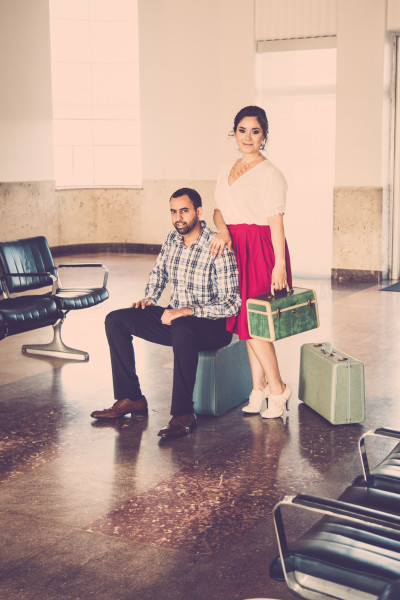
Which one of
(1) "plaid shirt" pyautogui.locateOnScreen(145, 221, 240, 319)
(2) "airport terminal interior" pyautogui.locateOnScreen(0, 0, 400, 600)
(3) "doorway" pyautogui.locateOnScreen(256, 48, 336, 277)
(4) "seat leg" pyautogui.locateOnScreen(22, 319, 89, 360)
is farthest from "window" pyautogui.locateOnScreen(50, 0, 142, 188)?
(1) "plaid shirt" pyautogui.locateOnScreen(145, 221, 240, 319)

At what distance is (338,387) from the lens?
4215mm

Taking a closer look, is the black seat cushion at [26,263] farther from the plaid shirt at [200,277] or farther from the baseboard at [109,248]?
the baseboard at [109,248]

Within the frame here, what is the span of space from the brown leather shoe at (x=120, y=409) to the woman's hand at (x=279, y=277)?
1007 mm

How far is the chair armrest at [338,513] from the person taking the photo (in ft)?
6.59

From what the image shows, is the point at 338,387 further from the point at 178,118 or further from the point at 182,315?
the point at 178,118

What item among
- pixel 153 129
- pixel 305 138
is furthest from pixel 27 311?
pixel 153 129

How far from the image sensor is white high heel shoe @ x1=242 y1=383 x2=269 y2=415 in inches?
176

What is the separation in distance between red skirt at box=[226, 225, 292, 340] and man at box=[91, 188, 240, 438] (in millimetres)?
67

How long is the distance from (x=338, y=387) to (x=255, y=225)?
37.7 inches

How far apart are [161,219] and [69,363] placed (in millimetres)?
6629

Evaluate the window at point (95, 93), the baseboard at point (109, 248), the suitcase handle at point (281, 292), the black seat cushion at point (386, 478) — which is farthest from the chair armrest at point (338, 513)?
the window at point (95, 93)

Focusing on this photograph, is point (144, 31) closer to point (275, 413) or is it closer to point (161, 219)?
point (161, 219)

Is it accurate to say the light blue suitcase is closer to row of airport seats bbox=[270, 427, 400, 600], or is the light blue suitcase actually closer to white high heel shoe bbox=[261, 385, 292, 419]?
white high heel shoe bbox=[261, 385, 292, 419]

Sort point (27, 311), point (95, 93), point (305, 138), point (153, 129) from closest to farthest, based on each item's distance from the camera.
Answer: point (27, 311)
point (305, 138)
point (153, 129)
point (95, 93)
